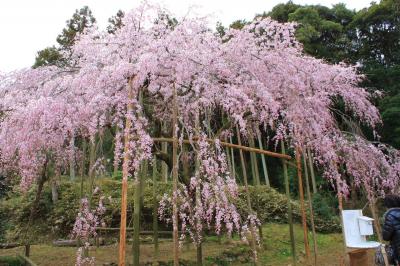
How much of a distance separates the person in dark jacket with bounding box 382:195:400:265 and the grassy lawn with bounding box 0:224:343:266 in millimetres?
3917

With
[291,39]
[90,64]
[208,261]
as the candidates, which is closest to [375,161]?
[291,39]

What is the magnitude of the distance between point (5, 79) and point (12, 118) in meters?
1.40

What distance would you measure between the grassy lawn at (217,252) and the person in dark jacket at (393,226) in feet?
12.9

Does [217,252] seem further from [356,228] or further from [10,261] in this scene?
[356,228]

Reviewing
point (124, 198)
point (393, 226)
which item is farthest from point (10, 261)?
point (393, 226)

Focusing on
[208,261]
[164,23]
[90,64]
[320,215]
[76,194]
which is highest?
[164,23]

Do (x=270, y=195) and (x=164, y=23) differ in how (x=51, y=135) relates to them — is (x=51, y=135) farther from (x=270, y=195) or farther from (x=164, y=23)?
(x=270, y=195)

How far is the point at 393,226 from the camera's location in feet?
14.1

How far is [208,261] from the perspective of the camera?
775 cm

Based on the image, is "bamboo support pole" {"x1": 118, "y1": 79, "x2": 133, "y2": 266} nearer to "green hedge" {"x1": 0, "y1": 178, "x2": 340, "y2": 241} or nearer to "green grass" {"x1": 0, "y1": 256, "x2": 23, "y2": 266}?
"green grass" {"x1": 0, "y1": 256, "x2": 23, "y2": 266}

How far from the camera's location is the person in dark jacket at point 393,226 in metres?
4.29

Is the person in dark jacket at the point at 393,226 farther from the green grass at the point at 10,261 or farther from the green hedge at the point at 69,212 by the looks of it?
the green grass at the point at 10,261

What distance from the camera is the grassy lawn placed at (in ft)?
26.0

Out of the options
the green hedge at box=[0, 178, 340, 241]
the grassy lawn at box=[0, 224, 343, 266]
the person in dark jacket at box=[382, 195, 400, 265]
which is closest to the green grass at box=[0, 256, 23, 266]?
the grassy lawn at box=[0, 224, 343, 266]
